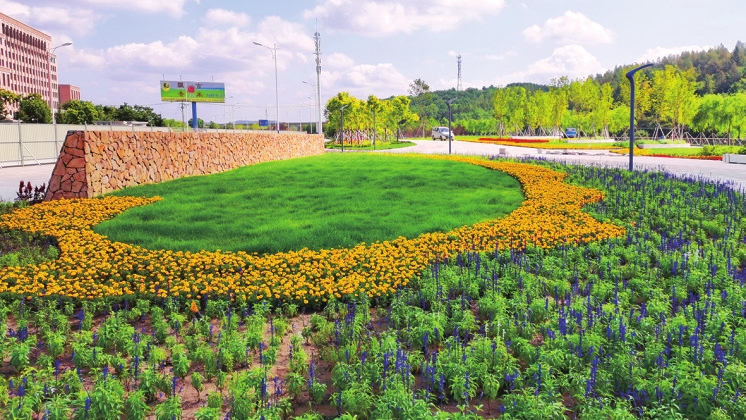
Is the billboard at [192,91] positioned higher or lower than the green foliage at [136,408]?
higher

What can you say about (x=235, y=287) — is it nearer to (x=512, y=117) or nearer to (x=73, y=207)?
(x=73, y=207)

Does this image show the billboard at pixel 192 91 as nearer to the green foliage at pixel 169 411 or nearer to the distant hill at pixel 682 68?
the distant hill at pixel 682 68

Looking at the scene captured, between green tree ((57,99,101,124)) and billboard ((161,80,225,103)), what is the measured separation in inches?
321

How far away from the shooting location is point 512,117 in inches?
3086

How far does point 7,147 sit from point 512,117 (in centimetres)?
6475

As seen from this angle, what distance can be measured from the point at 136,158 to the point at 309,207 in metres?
6.42

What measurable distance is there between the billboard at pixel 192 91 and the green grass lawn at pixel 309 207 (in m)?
53.7

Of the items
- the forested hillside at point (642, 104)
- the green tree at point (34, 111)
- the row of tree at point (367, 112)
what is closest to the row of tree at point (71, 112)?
the green tree at point (34, 111)

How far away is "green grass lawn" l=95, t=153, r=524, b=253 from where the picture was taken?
9633mm

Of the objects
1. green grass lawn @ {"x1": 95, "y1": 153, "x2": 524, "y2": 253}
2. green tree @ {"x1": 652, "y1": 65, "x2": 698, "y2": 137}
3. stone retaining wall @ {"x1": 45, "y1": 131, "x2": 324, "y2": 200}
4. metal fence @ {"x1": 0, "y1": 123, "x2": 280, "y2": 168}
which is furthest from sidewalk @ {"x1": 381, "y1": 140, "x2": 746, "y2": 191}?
green tree @ {"x1": 652, "y1": 65, "x2": 698, "y2": 137}

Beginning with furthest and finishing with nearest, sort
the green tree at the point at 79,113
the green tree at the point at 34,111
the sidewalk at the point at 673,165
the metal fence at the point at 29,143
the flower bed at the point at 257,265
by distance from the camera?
the green tree at the point at 79,113 < the green tree at the point at 34,111 < the metal fence at the point at 29,143 < the sidewalk at the point at 673,165 < the flower bed at the point at 257,265

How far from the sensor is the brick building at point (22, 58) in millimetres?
117219

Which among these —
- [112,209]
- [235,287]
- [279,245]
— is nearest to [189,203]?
[112,209]

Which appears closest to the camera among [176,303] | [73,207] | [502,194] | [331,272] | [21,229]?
[176,303]
